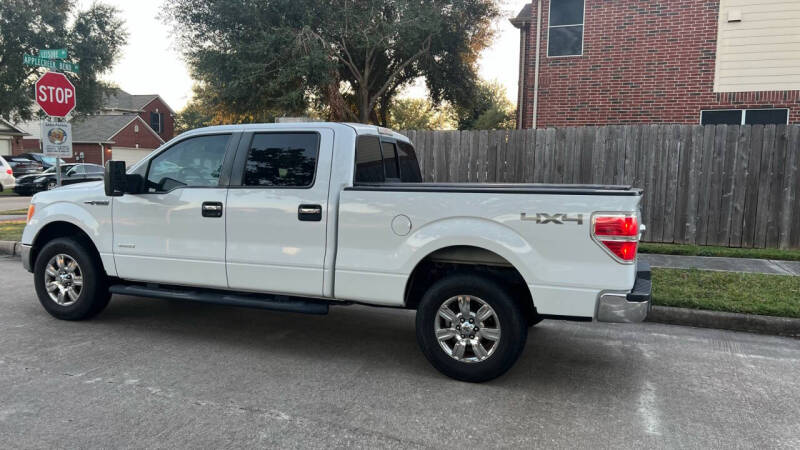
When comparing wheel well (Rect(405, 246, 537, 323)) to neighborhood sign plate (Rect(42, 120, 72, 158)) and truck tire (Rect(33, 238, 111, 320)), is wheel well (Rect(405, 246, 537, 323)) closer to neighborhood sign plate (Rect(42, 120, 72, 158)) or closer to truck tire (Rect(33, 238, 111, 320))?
truck tire (Rect(33, 238, 111, 320))

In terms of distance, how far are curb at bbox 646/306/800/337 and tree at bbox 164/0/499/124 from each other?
513 inches

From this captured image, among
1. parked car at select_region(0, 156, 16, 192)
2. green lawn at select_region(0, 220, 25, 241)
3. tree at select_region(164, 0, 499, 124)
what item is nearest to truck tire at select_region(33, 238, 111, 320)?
green lawn at select_region(0, 220, 25, 241)

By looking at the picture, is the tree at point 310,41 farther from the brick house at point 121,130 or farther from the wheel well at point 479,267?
the brick house at point 121,130

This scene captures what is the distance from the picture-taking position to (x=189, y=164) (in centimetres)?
532

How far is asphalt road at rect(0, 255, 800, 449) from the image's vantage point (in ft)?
11.1

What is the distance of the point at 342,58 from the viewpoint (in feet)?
61.9

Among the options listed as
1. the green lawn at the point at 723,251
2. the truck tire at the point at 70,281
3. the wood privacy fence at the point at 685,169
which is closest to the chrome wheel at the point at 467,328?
the truck tire at the point at 70,281

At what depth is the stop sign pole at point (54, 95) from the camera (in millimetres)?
9695

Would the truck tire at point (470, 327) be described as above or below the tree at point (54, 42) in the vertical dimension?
below

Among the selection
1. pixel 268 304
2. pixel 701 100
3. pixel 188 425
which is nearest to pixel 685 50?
pixel 701 100

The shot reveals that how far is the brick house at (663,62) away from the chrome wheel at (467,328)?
10.5 metres

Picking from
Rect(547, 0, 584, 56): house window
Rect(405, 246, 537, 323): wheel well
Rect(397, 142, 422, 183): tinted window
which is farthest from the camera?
Rect(547, 0, 584, 56): house window

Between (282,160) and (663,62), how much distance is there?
10999 millimetres

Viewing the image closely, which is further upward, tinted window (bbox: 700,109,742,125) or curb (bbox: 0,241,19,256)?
tinted window (bbox: 700,109,742,125)
